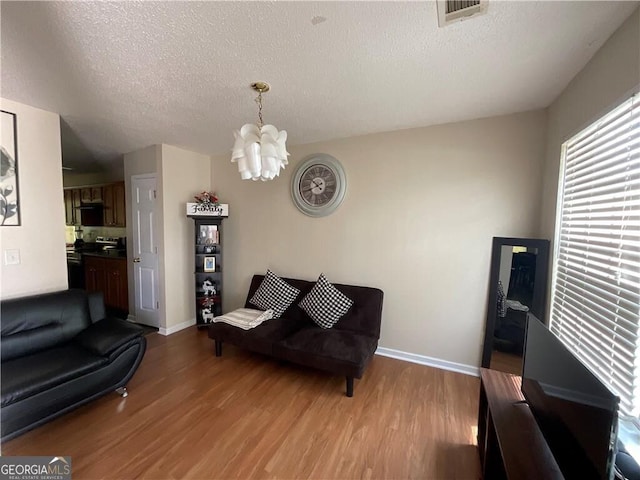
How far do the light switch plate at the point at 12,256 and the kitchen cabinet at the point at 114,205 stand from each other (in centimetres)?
205

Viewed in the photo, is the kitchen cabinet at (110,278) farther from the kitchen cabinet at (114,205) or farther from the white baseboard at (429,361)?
the white baseboard at (429,361)

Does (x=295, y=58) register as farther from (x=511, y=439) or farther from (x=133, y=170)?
(x=133, y=170)

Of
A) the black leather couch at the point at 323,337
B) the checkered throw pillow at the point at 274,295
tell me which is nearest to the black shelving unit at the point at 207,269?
the checkered throw pillow at the point at 274,295

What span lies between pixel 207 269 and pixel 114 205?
7.20 feet

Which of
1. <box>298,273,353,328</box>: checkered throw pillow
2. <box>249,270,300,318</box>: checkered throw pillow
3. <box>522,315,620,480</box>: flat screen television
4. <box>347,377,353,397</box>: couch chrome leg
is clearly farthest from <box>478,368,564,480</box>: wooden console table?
<box>249,270,300,318</box>: checkered throw pillow

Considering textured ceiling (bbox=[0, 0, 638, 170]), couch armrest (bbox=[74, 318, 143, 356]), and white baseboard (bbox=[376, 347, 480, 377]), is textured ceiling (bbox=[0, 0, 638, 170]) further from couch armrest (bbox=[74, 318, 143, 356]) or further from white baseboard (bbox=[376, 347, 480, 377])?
white baseboard (bbox=[376, 347, 480, 377])

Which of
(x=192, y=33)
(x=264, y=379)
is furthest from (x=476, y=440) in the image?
(x=192, y=33)

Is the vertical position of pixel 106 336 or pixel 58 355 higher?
pixel 106 336

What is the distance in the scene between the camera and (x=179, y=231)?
357 cm

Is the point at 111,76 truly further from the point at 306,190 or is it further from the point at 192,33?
the point at 306,190

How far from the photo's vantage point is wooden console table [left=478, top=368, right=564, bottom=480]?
106 centimetres

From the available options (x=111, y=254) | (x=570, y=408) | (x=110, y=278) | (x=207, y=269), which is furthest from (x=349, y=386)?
(x=111, y=254)

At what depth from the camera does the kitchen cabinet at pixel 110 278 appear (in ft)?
13.2

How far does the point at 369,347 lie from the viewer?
2418mm
